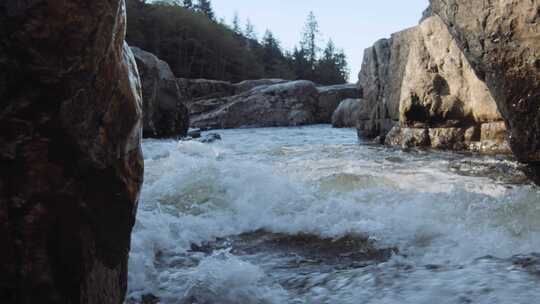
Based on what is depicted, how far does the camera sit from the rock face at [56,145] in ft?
4.14

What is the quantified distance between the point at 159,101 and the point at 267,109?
28.1 feet

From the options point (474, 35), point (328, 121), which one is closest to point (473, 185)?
point (474, 35)

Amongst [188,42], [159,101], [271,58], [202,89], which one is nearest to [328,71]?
[271,58]

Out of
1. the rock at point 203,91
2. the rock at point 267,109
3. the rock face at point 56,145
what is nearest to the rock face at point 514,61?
the rock face at point 56,145

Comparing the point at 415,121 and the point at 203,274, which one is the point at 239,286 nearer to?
the point at 203,274

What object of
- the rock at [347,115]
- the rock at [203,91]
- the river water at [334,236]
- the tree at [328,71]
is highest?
the tree at [328,71]

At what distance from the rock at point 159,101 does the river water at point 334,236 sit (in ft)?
20.0

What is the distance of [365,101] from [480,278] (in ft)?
33.5

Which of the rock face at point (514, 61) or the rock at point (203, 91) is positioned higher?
the rock at point (203, 91)

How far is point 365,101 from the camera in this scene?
1211 cm

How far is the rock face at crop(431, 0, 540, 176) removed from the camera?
3768mm

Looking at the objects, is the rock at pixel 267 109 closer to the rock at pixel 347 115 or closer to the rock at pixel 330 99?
the rock at pixel 330 99

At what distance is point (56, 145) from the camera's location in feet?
4.55

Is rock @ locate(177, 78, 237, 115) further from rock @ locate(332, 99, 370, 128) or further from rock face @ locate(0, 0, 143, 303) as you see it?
rock face @ locate(0, 0, 143, 303)
